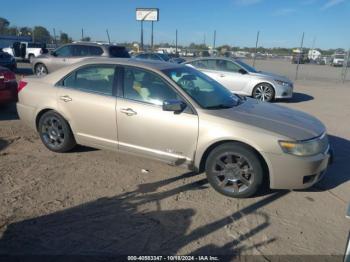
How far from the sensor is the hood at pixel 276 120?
3977mm

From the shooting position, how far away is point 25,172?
456 centimetres

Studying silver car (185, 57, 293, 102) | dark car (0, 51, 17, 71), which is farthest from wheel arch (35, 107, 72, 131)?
dark car (0, 51, 17, 71)

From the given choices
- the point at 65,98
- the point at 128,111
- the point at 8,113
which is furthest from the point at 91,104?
Answer: the point at 8,113

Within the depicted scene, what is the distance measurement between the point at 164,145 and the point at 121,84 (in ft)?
3.49

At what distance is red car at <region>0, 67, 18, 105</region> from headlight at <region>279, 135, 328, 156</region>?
6183 millimetres

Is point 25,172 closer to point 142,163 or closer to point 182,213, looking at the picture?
point 142,163

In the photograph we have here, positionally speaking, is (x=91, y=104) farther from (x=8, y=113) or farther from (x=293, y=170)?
(x=8, y=113)

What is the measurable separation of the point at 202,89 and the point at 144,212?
1.96 m

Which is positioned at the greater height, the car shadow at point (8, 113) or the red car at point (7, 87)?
the red car at point (7, 87)

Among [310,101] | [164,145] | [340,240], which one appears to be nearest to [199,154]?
[164,145]

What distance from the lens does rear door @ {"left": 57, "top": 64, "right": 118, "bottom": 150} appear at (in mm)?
4668

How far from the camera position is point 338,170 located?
512 centimetres

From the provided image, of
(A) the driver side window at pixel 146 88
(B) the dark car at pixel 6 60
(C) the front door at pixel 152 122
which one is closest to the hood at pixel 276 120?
(C) the front door at pixel 152 122

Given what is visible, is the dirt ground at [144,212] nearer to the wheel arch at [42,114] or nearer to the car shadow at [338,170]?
the car shadow at [338,170]
